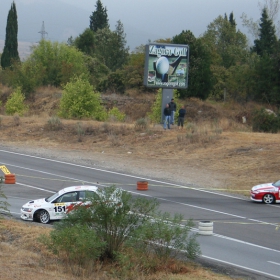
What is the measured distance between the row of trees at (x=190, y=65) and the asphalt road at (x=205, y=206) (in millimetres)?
30781

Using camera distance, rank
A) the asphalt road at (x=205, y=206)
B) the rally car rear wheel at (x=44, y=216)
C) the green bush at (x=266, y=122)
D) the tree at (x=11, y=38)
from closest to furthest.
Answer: the asphalt road at (x=205, y=206) < the rally car rear wheel at (x=44, y=216) < the green bush at (x=266, y=122) < the tree at (x=11, y=38)

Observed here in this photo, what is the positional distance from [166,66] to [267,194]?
768 inches

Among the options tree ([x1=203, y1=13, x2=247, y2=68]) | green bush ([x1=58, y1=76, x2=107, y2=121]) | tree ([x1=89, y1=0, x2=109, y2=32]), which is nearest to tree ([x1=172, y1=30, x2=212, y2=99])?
green bush ([x1=58, y1=76, x2=107, y2=121])

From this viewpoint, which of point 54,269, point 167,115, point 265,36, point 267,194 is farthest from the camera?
point 265,36

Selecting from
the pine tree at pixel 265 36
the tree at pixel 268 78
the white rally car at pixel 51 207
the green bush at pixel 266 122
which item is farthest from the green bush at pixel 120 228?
the pine tree at pixel 265 36

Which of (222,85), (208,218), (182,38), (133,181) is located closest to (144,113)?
(182,38)

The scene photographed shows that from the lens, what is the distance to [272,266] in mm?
14398

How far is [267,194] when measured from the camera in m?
24.2

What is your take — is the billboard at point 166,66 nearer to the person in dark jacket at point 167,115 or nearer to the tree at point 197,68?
the person in dark jacket at point 167,115

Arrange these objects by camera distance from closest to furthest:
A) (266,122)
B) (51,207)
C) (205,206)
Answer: (51,207) → (205,206) → (266,122)

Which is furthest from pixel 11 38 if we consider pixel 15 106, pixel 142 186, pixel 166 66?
pixel 142 186

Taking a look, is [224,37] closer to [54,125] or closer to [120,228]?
[54,125]

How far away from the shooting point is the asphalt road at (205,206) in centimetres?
1518

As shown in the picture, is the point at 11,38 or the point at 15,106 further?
the point at 11,38
